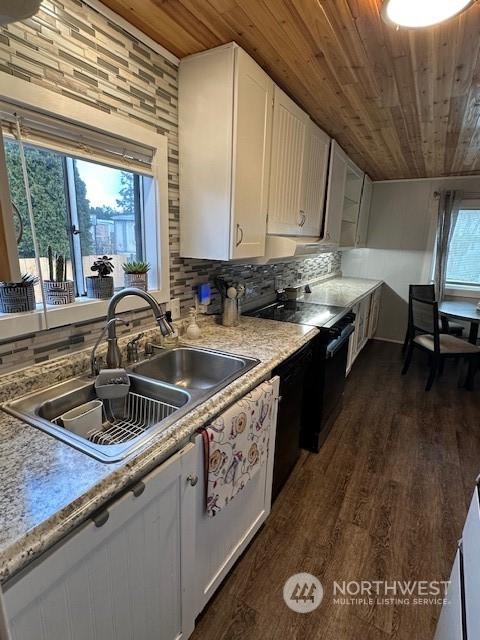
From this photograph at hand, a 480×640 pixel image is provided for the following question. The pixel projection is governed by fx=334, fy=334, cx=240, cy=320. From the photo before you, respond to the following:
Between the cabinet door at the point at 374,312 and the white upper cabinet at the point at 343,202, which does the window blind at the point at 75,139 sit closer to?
the white upper cabinet at the point at 343,202

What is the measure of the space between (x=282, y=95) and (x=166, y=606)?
7.71 ft

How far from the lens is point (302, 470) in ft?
6.95

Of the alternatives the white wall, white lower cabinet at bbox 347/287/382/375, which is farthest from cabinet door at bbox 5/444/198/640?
the white wall

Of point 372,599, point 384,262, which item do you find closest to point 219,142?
point 372,599

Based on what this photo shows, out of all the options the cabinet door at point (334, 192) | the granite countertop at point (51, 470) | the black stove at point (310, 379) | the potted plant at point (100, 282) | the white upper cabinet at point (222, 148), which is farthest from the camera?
the cabinet door at point (334, 192)

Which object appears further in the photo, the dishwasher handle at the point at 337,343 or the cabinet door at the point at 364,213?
the cabinet door at the point at 364,213

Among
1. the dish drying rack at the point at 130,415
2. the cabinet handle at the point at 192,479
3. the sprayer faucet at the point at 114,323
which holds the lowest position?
the cabinet handle at the point at 192,479

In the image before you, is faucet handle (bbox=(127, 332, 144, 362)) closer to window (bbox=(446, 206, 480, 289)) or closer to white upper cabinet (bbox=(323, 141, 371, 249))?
white upper cabinet (bbox=(323, 141, 371, 249))

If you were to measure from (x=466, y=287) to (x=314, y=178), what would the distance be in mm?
2995

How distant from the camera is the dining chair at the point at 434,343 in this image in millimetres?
3219

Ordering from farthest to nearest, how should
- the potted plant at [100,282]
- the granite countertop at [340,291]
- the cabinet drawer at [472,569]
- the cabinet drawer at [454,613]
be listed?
the granite countertop at [340,291] → the potted plant at [100,282] → the cabinet drawer at [454,613] → the cabinet drawer at [472,569]

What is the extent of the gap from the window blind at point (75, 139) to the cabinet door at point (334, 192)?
1774 millimetres

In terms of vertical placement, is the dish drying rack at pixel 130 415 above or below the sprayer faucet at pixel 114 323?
below

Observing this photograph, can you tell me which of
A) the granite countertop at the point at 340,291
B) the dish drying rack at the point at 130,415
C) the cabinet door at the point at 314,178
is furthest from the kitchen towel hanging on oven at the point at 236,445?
the granite countertop at the point at 340,291
